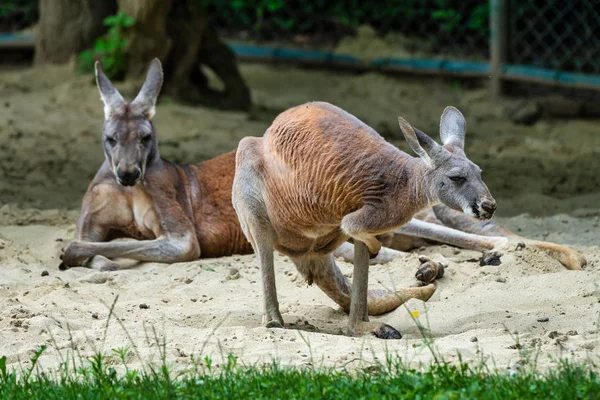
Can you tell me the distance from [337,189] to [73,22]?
23.1 ft

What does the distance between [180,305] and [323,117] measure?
4.55 ft

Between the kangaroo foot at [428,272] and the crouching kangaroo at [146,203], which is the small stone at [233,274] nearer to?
the crouching kangaroo at [146,203]

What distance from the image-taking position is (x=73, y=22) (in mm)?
10875

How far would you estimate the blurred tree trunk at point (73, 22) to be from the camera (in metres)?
10.9

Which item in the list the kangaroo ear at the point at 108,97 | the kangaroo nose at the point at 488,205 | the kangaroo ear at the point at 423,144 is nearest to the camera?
the kangaroo nose at the point at 488,205

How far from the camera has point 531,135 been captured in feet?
32.8

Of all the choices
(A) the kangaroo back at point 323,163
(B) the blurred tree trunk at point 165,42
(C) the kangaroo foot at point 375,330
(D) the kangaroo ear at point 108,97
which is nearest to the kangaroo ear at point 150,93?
(D) the kangaroo ear at point 108,97

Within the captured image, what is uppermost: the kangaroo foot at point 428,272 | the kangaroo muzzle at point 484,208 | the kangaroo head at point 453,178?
the kangaroo head at point 453,178

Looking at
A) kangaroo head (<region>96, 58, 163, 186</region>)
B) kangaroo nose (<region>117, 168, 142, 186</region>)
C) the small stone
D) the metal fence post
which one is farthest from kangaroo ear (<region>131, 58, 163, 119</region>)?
the metal fence post

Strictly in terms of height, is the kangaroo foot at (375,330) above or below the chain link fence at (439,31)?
below

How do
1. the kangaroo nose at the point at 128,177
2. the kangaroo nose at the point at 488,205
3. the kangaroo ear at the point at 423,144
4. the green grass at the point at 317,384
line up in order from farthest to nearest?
the kangaroo nose at the point at 128,177 < the kangaroo ear at the point at 423,144 < the kangaroo nose at the point at 488,205 < the green grass at the point at 317,384

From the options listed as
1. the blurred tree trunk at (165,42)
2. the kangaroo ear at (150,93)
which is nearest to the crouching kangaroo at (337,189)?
the kangaroo ear at (150,93)


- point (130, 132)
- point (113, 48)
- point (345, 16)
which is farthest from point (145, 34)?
point (130, 132)

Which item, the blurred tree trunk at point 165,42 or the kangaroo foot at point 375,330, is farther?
the blurred tree trunk at point 165,42
